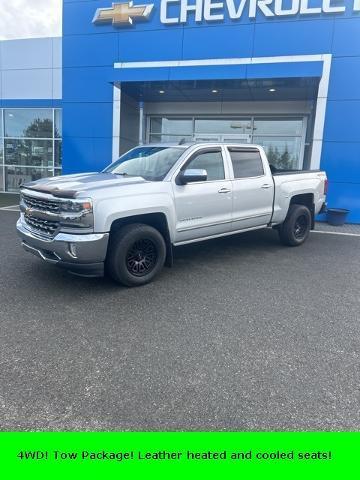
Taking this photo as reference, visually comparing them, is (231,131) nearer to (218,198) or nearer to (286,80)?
(286,80)

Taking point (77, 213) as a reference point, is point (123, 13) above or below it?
above

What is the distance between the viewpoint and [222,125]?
14.0 m

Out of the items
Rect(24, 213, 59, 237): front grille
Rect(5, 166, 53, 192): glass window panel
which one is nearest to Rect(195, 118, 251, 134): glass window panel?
Rect(5, 166, 53, 192): glass window panel

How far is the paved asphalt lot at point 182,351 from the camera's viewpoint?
8.35 ft

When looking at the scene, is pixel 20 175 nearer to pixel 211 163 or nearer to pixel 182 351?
pixel 211 163

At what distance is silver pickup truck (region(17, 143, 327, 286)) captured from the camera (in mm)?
4359

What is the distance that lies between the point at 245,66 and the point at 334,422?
9972 mm

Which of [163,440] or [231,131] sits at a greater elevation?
[231,131]

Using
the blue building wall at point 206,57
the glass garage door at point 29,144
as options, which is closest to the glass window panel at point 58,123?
the glass garage door at point 29,144

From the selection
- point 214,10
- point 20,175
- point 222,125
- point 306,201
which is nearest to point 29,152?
point 20,175

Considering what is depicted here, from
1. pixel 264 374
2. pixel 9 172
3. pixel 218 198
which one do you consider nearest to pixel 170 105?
pixel 9 172

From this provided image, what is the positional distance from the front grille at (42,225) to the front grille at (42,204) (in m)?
0.14

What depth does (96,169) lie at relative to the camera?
41.2 ft

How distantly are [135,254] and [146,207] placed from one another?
64 cm
